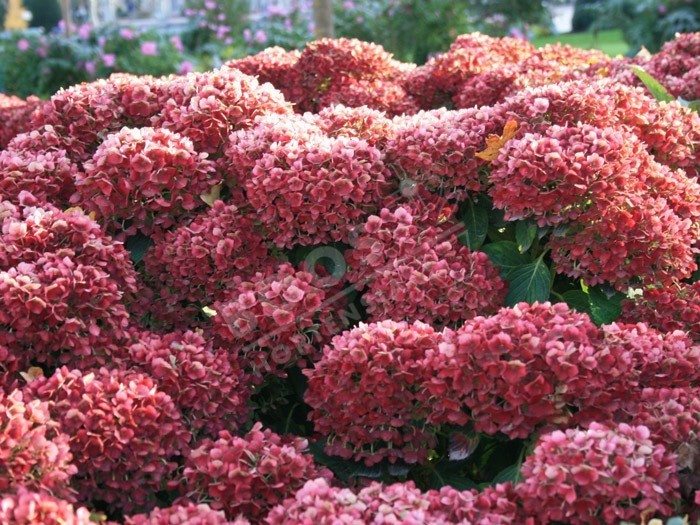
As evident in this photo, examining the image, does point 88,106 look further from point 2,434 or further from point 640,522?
point 640,522

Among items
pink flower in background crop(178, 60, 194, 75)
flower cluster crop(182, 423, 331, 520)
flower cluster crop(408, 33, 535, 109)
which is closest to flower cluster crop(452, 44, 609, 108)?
flower cluster crop(408, 33, 535, 109)

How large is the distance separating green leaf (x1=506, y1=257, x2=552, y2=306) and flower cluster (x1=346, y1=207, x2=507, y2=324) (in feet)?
0.14

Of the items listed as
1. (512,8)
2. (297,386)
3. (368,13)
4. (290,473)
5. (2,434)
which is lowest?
(512,8)

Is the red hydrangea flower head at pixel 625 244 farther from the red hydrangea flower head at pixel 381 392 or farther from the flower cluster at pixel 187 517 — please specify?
the flower cluster at pixel 187 517

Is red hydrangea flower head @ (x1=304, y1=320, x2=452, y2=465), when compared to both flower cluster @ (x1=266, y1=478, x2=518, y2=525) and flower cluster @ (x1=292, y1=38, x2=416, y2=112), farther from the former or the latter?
flower cluster @ (x1=292, y1=38, x2=416, y2=112)

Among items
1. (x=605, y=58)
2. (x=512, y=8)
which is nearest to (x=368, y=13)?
(x=512, y=8)

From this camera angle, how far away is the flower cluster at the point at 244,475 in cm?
211

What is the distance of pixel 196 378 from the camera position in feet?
7.88

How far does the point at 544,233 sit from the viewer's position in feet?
8.93

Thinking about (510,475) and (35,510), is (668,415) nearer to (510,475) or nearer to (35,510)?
(510,475)

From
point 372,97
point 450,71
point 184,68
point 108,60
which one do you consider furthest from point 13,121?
point 108,60

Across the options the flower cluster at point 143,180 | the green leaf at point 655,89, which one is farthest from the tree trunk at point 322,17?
the flower cluster at point 143,180

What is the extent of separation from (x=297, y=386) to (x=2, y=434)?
0.99 metres

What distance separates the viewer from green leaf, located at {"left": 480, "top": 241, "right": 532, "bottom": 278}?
2.83 meters
